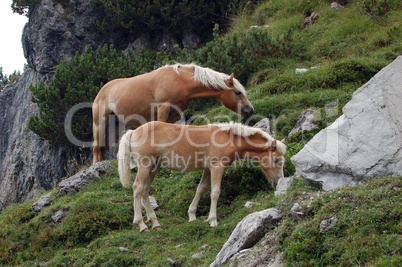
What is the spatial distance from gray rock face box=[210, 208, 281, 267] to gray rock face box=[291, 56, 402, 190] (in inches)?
53.0

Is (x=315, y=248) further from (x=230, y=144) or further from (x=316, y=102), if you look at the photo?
(x=316, y=102)

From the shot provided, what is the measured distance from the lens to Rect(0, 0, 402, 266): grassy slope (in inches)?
206

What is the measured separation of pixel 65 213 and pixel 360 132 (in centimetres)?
734

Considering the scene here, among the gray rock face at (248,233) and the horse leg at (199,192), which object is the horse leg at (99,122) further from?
the gray rock face at (248,233)

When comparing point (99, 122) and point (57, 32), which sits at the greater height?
point (57, 32)

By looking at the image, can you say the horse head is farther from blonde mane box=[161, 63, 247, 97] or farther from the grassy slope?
the grassy slope

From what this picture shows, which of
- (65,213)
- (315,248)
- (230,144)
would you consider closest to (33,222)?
(65,213)

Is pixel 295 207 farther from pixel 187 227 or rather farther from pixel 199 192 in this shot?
pixel 199 192

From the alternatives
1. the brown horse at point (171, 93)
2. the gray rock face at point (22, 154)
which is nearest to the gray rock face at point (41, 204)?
the brown horse at point (171, 93)

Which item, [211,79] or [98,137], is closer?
[211,79]

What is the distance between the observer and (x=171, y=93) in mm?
10789

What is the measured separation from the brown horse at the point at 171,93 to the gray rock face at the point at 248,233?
193 inches

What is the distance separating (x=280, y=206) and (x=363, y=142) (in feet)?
6.18

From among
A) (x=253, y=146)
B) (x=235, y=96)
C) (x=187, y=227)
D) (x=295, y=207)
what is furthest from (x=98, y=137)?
(x=295, y=207)
